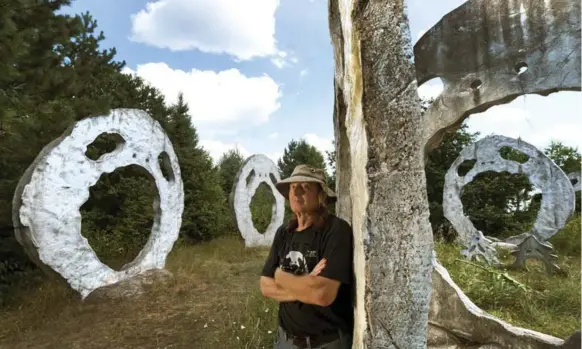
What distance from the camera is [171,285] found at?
6227 millimetres

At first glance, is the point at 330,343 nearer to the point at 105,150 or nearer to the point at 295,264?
the point at 295,264

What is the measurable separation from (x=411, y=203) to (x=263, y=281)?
0.94 meters

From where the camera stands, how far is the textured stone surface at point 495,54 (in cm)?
350

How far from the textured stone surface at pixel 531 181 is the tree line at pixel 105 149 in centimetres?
250

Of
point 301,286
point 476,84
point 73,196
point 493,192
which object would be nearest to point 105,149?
point 73,196

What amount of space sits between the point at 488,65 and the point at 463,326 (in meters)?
2.28

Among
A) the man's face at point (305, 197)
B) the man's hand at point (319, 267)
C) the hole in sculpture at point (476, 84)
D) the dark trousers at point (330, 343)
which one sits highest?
the hole in sculpture at point (476, 84)

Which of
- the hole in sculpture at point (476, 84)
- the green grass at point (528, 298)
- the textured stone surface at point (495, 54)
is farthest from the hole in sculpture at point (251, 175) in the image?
the hole in sculpture at point (476, 84)

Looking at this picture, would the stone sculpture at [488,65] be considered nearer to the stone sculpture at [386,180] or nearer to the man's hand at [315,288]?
the stone sculpture at [386,180]

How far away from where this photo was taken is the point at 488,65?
12.1 feet

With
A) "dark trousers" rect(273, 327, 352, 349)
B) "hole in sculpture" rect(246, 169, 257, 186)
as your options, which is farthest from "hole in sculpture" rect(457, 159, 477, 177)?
"dark trousers" rect(273, 327, 352, 349)

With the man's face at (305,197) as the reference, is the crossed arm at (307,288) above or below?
below

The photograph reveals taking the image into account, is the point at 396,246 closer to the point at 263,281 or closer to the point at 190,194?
the point at 263,281

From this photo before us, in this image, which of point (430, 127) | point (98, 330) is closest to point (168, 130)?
point (98, 330)
